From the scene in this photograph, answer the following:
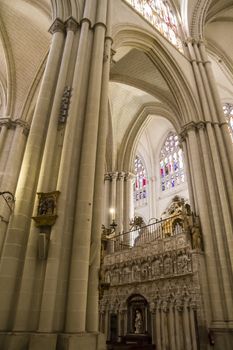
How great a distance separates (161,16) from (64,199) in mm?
13619

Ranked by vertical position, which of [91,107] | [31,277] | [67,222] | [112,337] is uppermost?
[91,107]

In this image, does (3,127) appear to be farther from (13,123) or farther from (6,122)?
(13,123)

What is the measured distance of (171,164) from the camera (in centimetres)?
2300

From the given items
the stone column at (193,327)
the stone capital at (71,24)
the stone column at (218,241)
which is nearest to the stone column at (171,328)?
the stone column at (193,327)

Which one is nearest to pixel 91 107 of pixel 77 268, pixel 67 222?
pixel 67 222

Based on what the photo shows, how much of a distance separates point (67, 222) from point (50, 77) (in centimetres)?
409

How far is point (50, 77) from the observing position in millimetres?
7602

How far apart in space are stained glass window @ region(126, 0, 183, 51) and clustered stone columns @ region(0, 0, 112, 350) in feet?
20.9

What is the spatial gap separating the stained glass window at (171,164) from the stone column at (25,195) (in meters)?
15.6

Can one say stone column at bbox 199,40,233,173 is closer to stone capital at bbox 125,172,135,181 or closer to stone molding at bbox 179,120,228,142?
stone molding at bbox 179,120,228,142

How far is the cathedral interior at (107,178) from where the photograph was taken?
534 centimetres

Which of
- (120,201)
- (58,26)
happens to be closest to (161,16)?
(58,26)

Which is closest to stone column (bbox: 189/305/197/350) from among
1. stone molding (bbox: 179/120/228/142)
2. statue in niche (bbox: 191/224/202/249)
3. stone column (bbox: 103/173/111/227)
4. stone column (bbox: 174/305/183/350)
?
stone column (bbox: 174/305/183/350)

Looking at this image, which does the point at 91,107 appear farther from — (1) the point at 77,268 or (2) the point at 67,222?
(1) the point at 77,268
